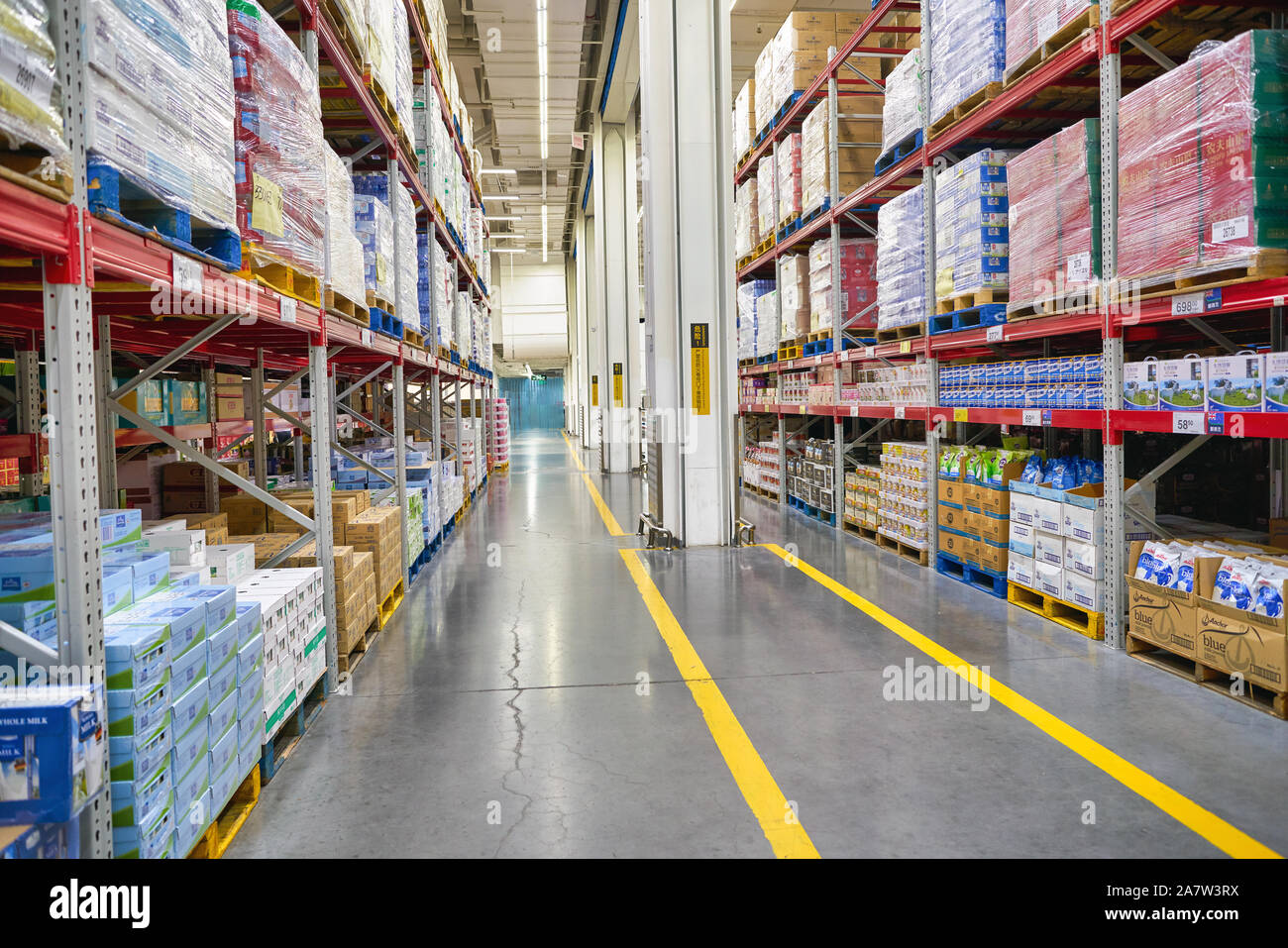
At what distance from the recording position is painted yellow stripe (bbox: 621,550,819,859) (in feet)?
10.0

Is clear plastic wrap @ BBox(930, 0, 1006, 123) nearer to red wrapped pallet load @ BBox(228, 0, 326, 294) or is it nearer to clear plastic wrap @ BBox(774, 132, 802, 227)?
clear plastic wrap @ BBox(774, 132, 802, 227)

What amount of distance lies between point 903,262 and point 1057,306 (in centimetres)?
249

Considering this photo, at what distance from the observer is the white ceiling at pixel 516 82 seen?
14.4 metres

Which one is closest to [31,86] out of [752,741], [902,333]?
[752,741]

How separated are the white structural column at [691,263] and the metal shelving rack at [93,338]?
10.2ft

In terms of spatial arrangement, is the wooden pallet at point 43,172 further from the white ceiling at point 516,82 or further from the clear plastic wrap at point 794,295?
the white ceiling at point 516,82

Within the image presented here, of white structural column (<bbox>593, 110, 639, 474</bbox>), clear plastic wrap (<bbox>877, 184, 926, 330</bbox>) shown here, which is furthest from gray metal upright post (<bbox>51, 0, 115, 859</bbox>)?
white structural column (<bbox>593, 110, 639, 474</bbox>)

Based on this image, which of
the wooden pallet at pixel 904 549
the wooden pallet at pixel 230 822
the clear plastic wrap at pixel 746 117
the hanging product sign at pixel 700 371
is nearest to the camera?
the wooden pallet at pixel 230 822

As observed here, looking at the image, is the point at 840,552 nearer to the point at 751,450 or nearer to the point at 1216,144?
the point at 1216,144

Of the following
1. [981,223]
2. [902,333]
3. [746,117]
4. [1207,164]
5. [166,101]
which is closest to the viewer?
[166,101]

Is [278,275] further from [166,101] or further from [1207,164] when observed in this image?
[1207,164]

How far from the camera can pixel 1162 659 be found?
502 centimetres

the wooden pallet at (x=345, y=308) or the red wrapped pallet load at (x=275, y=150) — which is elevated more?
the red wrapped pallet load at (x=275, y=150)

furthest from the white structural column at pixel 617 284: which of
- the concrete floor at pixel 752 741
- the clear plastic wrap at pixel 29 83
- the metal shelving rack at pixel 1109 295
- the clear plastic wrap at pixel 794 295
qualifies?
the clear plastic wrap at pixel 29 83
